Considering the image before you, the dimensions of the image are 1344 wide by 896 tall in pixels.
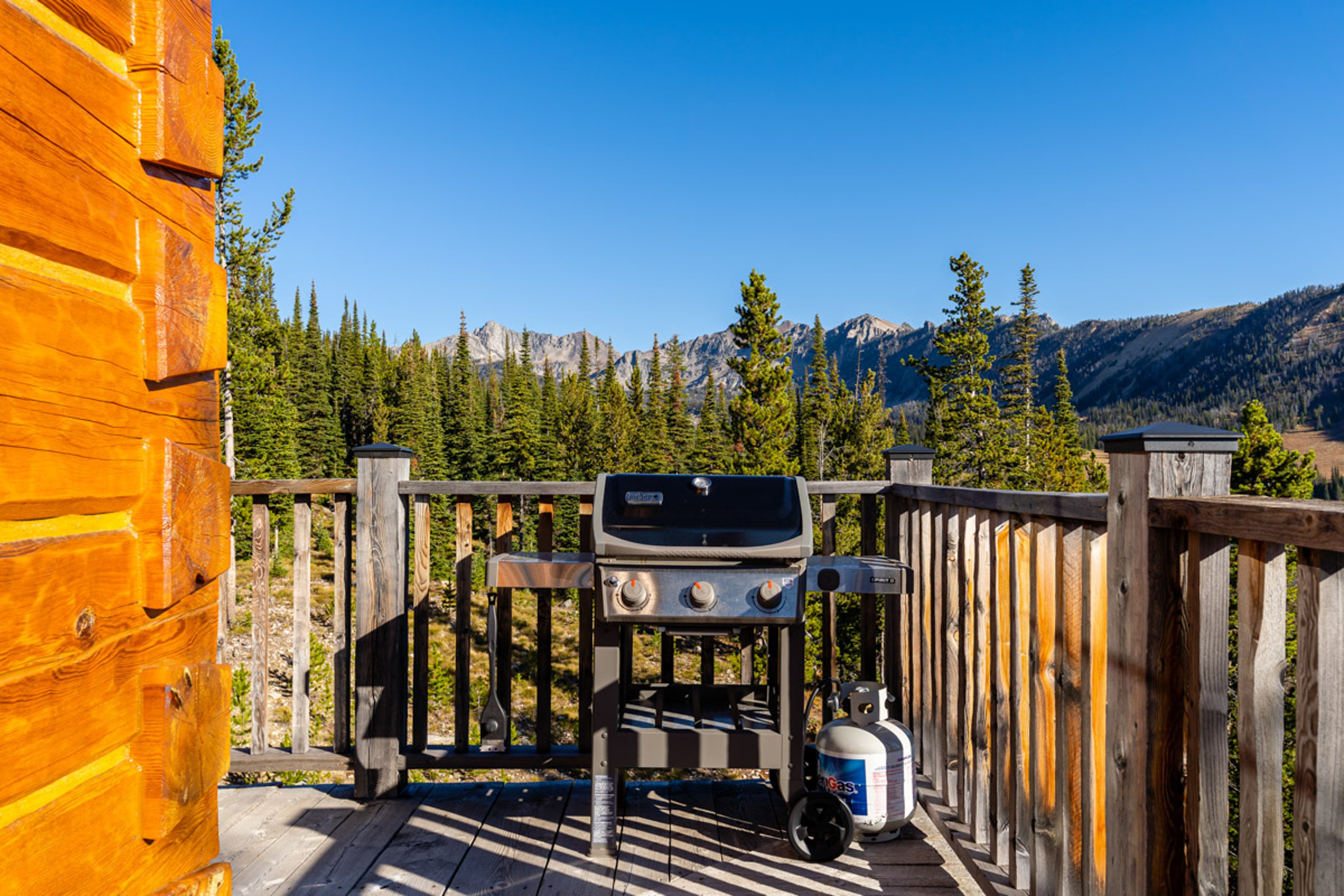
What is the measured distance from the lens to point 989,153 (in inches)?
2275

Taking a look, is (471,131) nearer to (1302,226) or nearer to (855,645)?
(855,645)

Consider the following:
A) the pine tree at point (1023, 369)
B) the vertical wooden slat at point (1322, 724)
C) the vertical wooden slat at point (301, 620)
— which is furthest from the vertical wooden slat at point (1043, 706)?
the pine tree at point (1023, 369)

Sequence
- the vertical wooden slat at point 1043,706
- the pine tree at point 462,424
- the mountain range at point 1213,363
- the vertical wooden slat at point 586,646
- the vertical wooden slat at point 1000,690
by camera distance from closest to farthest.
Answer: the vertical wooden slat at point 1043,706 → the vertical wooden slat at point 1000,690 → the vertical wooden slat at point 586,646 → the pine tree at point 462,424 → the mountain range at point 1213,363

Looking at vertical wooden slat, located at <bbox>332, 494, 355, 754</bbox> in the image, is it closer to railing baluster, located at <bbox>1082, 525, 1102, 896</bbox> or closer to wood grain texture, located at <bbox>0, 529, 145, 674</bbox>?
wood grain texture, located at <bbox>0, 529, 145, 674</bbox>

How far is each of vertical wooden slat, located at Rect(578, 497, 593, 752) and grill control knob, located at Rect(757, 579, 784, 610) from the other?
927mm

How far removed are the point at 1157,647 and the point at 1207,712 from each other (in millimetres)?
151

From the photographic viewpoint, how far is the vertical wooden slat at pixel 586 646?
3082 millimetres

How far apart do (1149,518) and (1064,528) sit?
38cm

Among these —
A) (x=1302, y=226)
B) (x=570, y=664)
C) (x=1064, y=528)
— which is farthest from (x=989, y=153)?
(x=1064, y=528)

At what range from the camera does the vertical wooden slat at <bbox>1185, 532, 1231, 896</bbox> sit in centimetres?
134

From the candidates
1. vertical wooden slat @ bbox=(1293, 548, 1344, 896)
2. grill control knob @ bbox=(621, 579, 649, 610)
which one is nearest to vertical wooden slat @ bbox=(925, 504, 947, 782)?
grill control knob @ bbox=(621, 579, 649, 610)

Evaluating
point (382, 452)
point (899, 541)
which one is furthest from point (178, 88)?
point (899, 541)

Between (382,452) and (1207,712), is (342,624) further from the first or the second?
(1207,712)

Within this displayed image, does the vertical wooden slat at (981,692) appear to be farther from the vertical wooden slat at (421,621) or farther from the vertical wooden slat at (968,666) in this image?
the vertical wooden slat at (421,621)
